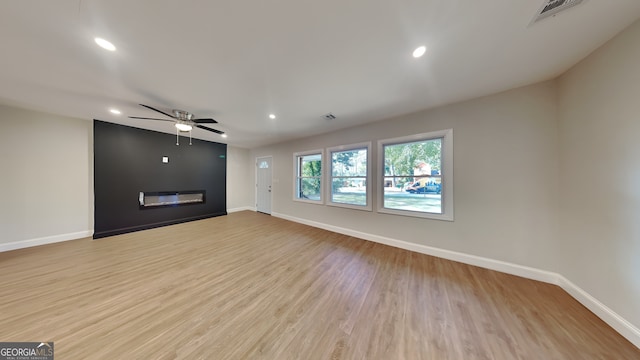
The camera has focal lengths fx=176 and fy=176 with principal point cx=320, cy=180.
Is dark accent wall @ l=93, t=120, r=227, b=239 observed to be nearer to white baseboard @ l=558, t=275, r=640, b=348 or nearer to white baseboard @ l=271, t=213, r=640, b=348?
white baseboard @ l=271, t=213, r=640, b=348

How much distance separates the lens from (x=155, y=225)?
458 centimetres

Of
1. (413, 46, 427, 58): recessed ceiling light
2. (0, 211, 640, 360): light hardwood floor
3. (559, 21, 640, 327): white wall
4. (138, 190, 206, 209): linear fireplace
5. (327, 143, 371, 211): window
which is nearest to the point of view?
(0, 211, 640, 360): light hardwood floor

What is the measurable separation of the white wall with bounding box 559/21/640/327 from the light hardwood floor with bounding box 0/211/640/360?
0.43 m

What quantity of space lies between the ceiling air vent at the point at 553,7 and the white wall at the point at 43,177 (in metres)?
7.11

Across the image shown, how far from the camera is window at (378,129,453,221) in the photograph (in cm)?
290

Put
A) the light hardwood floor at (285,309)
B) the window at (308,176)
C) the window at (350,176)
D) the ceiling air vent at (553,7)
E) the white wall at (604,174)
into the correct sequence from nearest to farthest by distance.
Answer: the ceiling air vent at (553,7), the light hardwood floor at (285,309), the white wall at (604,174), the window at (350,176), the window at (308,176)

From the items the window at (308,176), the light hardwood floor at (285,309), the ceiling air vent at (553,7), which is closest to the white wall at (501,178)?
the light hardwood floor at (285,309)

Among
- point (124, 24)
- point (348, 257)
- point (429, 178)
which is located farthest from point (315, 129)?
point (124, 24)

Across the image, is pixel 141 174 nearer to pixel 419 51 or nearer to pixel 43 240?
pixel 43 240

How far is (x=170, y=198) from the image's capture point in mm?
4953

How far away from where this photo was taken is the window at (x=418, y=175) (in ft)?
9.52

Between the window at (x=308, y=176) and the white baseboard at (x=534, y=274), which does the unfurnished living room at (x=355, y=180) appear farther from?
the window at (x=308, y=176)

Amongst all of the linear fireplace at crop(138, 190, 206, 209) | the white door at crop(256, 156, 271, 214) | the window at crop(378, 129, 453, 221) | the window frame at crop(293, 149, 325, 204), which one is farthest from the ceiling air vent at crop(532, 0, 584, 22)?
the linear fireplace at crop(138, 190, 206, 209)

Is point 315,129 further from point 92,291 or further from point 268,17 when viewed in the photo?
point 92,291
